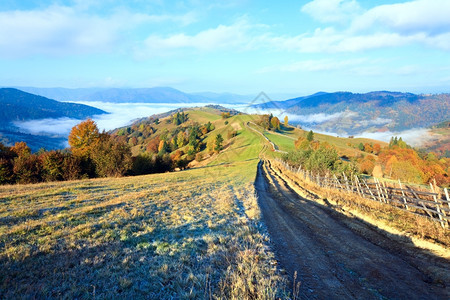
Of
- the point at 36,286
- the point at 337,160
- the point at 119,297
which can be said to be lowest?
the point at 337,160

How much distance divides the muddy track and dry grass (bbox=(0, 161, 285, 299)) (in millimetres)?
1143

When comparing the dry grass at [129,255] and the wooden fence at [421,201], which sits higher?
the dry grass at [129,255]

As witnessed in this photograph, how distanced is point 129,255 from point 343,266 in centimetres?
883

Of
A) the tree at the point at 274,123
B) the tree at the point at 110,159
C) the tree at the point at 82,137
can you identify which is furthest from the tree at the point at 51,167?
the tree at the point at 274,123

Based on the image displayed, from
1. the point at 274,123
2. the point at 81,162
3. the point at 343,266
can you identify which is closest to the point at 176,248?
the point at 343,266

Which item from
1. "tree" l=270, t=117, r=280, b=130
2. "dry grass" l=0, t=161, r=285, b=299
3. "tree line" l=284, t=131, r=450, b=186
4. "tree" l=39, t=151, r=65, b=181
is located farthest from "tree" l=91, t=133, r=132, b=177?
"tree" l=270, t=117, r=280, b=130

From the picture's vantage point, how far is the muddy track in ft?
24.6

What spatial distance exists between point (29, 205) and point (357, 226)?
21.8 meters

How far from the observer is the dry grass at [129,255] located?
6.31 meters

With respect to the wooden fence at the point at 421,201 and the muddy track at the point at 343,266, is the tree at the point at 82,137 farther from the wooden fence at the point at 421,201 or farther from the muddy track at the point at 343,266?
the wooden fence at the point at 421,201

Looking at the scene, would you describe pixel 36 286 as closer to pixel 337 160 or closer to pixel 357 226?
pixel 357 226

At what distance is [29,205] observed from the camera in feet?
46.7

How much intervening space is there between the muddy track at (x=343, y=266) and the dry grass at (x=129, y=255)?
3.75 feet

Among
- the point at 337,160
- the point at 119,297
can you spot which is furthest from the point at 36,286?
the point at 337,160
